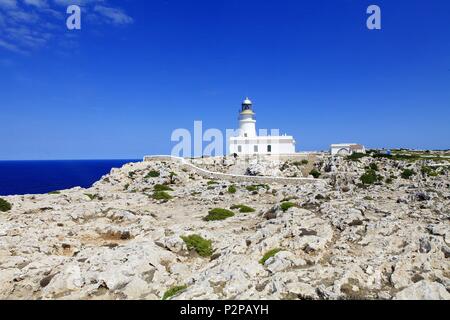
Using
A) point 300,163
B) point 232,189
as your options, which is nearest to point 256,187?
point 232,189

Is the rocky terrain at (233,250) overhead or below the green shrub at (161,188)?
below

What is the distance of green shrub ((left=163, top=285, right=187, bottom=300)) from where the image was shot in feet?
37.6

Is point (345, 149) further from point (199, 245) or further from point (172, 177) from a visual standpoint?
point (199, 245)

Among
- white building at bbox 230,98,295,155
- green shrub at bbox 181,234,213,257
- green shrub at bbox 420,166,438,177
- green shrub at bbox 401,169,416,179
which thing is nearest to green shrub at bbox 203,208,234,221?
green shrub at bbox 181,234,213,257

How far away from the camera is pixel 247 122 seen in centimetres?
6419

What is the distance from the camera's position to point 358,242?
49.5 feet

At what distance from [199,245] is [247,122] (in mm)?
49285

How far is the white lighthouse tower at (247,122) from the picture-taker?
210 feet

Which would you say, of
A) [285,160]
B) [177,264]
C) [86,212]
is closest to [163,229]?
[177,264]

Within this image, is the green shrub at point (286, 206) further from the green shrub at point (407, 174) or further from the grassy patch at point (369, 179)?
the green shrub at point (407, 174)

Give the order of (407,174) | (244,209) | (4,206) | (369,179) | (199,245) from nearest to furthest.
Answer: (199,245) < (244,209) < (4,206) < (369,179) < (407,174)

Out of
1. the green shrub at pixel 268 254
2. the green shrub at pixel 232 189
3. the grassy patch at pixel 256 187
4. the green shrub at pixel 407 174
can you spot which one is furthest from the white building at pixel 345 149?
the green shrub at pixel 268 254

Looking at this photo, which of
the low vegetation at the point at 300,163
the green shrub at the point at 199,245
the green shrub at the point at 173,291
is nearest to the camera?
the green shrub at the point at 173,291

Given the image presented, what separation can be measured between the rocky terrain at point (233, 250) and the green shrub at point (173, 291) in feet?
0.13
